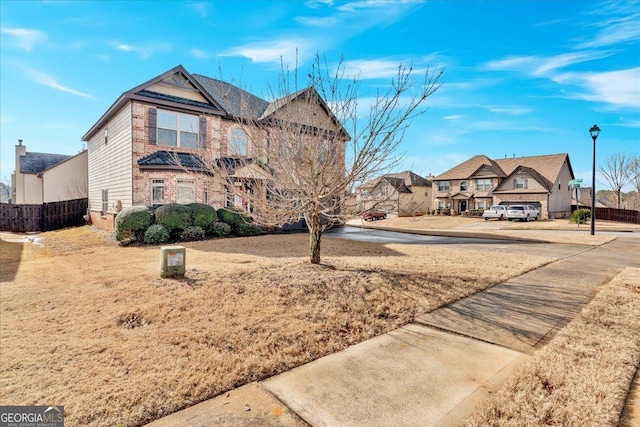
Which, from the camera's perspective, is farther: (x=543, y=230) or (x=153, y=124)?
(x=543, y=230)

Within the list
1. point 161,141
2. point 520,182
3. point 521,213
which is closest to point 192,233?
point 161,141

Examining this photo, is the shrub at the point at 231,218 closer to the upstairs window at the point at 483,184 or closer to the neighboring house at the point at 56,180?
the neighboring house at the point at 56,180

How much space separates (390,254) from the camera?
10.1m

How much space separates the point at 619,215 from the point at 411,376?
43.9m

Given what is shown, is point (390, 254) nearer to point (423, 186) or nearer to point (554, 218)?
point (554, 218)

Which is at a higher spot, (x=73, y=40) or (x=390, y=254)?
(x=73, y=40)

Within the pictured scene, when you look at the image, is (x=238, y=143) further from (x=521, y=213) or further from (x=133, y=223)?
(x=521, y=213)

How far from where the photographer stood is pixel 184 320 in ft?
15.3

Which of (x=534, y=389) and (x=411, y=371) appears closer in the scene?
(x=534, y=389)

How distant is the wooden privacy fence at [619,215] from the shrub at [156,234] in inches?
1671

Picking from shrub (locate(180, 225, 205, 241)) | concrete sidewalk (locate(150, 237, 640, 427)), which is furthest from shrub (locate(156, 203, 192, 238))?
concrete sidewalk (locate(150, 237, 640, 427))

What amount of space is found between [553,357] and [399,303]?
2.21m

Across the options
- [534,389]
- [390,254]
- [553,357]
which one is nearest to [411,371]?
[534,389]

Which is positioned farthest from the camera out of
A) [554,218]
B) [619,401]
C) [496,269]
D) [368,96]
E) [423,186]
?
[423,186]
